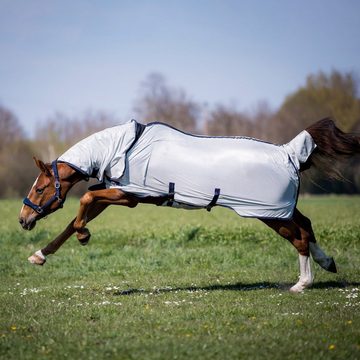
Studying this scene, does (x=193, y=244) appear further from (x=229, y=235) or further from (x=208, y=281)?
(x=208, y=281)

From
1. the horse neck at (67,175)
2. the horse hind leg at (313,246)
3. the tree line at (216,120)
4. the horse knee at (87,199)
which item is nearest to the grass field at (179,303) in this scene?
the horse hind leg at (313,246)

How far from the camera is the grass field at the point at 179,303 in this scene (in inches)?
253

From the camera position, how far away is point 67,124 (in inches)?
4345

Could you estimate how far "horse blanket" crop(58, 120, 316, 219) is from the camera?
950 cm

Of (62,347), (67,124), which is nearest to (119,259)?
(62,347)

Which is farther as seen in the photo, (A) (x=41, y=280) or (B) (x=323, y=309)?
(A) (x=41, y=280)

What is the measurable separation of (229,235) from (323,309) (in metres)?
9.34

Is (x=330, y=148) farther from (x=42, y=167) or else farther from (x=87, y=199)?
(x=42, y=167)

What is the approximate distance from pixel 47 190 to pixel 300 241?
13.0ft

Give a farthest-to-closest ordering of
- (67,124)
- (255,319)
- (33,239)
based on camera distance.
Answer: (67,124)
(33,239)
(255,319)

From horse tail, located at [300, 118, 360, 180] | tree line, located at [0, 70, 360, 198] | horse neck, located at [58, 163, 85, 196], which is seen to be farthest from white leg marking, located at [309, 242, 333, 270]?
tree line, located at [0, 70, 360, 198]

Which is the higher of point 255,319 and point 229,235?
point 255,319

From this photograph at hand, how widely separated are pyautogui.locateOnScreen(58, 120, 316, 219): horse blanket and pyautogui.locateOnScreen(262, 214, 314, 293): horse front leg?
0.23 meters

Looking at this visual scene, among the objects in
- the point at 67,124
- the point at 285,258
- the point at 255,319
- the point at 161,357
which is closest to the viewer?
the point at 161,357
